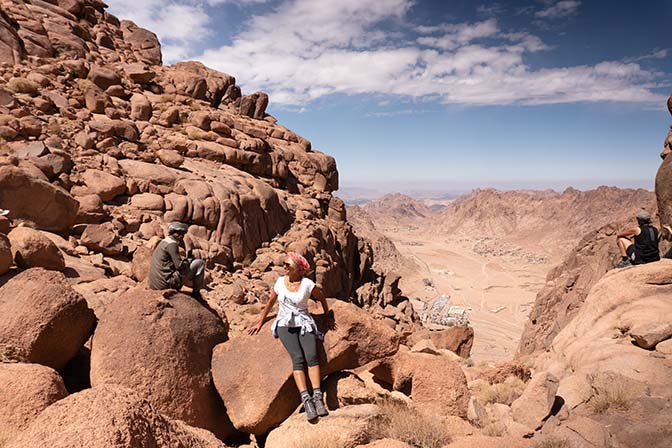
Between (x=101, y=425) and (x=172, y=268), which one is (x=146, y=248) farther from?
(x=101, y=425)

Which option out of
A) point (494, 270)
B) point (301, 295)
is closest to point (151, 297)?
point (301, 295)

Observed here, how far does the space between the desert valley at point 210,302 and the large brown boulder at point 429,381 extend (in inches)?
1.2

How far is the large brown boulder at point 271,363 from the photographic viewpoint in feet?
16.8

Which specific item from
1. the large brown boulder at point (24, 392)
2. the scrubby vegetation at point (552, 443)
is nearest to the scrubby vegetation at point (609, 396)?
the scrubby vegetation at point (552, 443)

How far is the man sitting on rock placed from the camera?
593 centimetres

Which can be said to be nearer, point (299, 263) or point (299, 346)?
point (299, 346)

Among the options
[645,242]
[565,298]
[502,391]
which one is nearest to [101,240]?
[502,391]

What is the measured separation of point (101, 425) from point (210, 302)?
704 cm

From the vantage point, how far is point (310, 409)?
15.5 ft

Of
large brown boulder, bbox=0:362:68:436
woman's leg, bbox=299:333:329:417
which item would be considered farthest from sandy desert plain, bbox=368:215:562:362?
large brown boulder, bbox=0:362:68:436

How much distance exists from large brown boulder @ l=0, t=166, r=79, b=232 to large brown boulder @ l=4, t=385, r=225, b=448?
7.69m

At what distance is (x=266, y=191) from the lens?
16.5 meters

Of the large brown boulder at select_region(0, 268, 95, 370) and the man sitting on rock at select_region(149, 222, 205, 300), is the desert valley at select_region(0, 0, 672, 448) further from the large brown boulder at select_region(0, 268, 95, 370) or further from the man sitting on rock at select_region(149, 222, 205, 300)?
the man sitting on rock at select_region(149, 222, 205, 300)

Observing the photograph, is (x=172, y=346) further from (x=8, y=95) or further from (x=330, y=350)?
(x=8, y=95)
